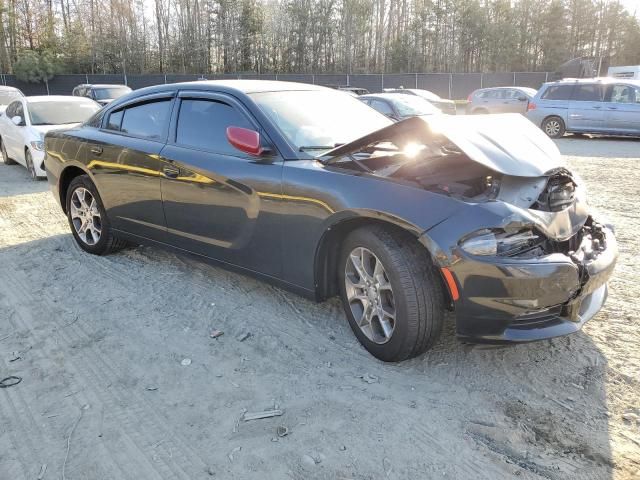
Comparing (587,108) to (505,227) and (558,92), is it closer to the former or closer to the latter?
(558,92)

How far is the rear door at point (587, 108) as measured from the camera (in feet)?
47.8

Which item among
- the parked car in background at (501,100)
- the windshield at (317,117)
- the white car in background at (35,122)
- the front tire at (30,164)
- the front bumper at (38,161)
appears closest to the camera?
the windshield at (317,117)

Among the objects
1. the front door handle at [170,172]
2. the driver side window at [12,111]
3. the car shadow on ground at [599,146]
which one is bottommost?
the car shadow on ground at [599,146]

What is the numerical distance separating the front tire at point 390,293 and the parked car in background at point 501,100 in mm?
17808

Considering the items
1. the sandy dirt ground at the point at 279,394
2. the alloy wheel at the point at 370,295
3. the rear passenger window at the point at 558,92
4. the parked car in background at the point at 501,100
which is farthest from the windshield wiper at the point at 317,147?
the parked car in background at the point at 501,100

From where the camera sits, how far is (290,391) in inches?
A: 115

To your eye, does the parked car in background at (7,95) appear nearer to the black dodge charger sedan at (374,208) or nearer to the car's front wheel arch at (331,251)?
the black dodge charger sedan at (374,208)

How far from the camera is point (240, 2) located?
40.0 metres

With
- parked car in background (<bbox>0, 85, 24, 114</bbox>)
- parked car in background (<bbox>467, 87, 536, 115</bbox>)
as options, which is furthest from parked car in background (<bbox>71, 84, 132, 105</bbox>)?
parked car in background (<bbox>467, 87, 536, 115</bbox>)

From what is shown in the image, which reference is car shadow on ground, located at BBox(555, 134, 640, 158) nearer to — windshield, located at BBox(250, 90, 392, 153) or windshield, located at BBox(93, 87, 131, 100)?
windshield, located at BBox(250, 90, 392, 153)

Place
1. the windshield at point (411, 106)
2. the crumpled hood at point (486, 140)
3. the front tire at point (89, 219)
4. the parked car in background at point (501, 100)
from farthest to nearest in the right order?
1. the parked car in background at point (501, 100)
2. the windshield at point (411, 106)
3. the front tire at point (89, 219)
4. the crumpled hood at point (486, 140)

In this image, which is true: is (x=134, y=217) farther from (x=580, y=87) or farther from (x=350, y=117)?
(x=580, y=87)

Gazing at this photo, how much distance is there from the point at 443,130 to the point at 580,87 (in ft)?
46.3

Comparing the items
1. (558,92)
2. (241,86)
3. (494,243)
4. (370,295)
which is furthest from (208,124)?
(558,92)
